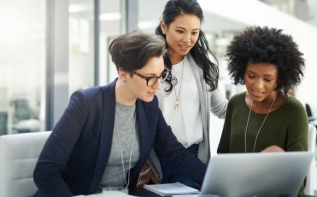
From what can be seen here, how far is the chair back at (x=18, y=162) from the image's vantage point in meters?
1.84

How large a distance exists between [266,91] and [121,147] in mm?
674

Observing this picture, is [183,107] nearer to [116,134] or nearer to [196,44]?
[196,44]

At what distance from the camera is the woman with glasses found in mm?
1709

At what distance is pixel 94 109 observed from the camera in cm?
180

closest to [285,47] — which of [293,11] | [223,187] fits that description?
[223,187]

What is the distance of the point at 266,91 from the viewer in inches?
70.9

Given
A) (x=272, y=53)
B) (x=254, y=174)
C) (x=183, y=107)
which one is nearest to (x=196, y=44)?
(x=183, y=107)

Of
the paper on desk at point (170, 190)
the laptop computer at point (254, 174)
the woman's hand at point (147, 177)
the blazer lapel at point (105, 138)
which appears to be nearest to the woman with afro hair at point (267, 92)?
the laptop computer at point (254, 174)

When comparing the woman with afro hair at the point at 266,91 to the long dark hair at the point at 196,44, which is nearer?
the woman with afro hair at the point at 266,91

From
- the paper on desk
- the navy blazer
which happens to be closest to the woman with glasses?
the navy blazer

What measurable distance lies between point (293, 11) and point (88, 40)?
5746 millimetres

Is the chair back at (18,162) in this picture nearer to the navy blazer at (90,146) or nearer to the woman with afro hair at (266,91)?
the navy blazer at (90,146)

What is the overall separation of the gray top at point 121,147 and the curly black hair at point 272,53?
1.80 ft

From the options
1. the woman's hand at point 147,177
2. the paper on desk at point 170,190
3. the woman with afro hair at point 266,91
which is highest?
the woman with afro hair at point 266,91
